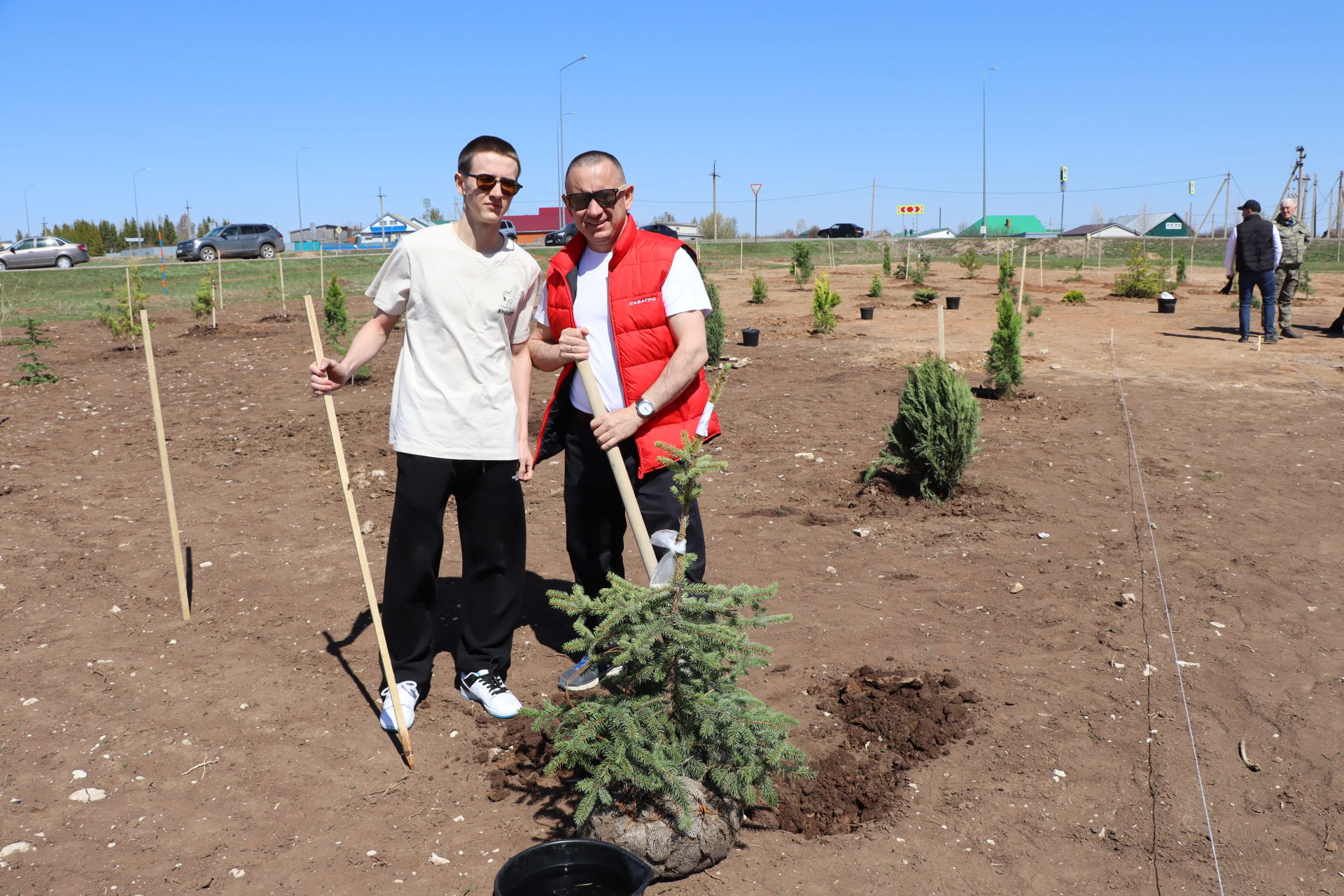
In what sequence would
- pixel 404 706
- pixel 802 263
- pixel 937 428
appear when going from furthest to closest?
pixel 802 263, pixel 937 428, pixel 404 706

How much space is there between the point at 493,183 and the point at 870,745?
2327 mm

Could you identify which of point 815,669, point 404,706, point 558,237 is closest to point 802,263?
point 558,237

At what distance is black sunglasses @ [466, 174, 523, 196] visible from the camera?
10.0 feet

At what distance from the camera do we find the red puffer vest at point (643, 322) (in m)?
3.15

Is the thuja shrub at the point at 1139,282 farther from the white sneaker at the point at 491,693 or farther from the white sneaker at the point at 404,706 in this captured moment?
the white sneaker at the point at 404,706

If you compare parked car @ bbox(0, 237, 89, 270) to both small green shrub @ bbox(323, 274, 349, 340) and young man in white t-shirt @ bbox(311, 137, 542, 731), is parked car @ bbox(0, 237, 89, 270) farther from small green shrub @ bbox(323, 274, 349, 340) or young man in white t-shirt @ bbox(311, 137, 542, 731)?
young man in white t-shirt @ bbox(311, 137, 542, 731)

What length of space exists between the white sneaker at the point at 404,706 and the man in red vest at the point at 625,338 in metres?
0.65

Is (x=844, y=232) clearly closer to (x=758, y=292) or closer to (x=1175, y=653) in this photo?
(x=758, y=292)

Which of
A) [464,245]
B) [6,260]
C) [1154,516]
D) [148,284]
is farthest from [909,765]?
[6,260]

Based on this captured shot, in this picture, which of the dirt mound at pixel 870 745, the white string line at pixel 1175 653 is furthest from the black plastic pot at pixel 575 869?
the white string line at pixel 1175 653

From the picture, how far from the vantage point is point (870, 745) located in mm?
3326

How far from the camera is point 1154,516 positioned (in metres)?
5.64

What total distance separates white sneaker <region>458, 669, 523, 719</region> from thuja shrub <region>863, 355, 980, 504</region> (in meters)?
3.38

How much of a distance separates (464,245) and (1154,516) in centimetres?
449
